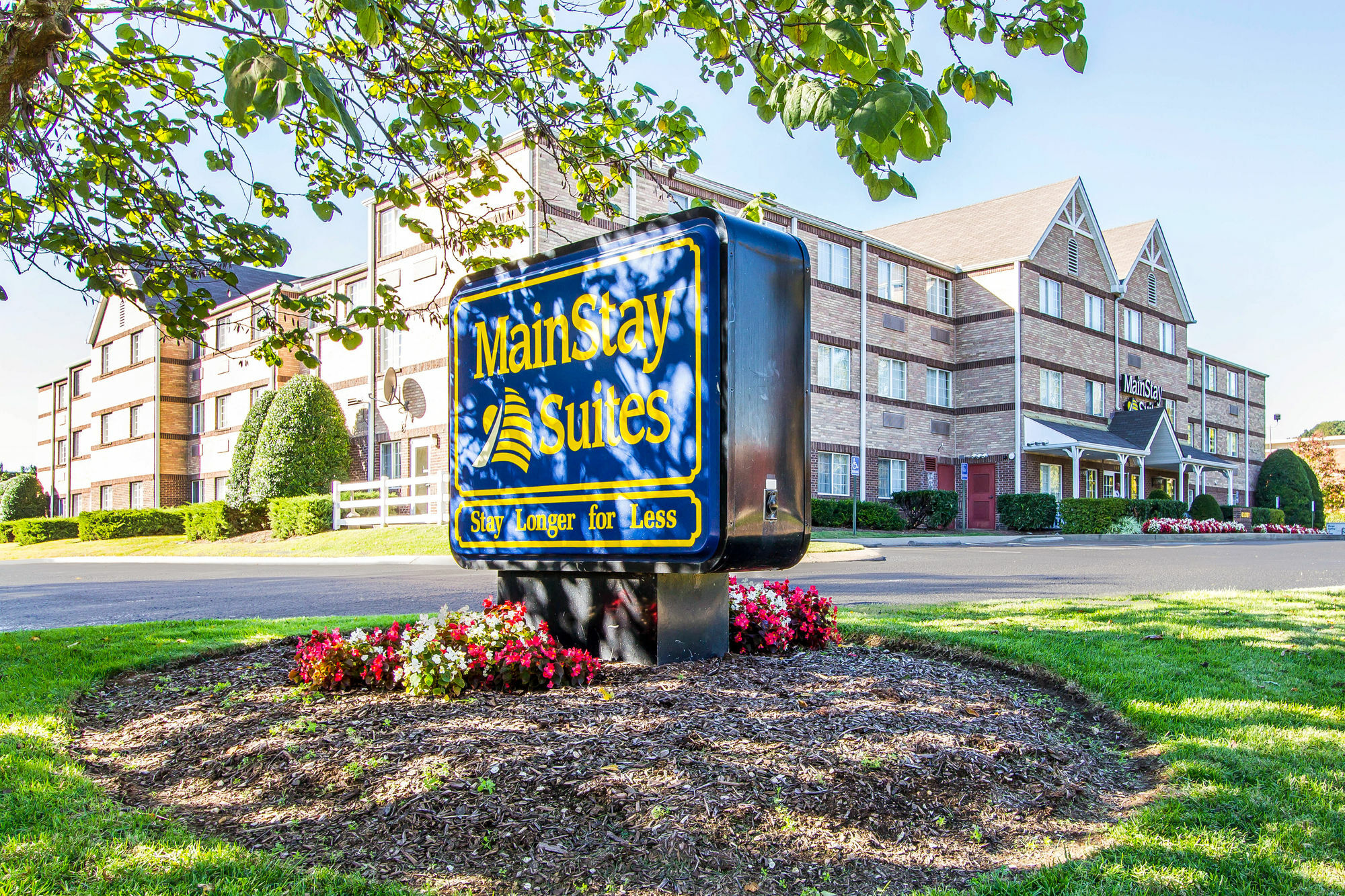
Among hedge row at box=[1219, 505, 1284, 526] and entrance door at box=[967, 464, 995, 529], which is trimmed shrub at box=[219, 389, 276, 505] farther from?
hedge row at box=[1219, 505, 1284, 526]

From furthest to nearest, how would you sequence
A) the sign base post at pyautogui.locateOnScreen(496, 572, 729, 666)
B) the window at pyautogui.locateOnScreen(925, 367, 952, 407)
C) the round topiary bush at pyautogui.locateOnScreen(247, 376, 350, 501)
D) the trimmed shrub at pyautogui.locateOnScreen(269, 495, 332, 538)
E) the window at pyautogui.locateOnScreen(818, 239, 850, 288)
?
the window at pyautogui.locateOnScreen(925, 367, 952, 407) → the window at pyautogui.locateOnScreen(818, 239, 850, 288) → the round topiary bush at pyautogui.locateOnScreen(247, 376, 350, 501) → the trimmed shrub at pyautogui.locateOnScreen(269, 495, 332, 538) → the sign base post at pyautogui.locateOnScreen(496, 572, 729, 666)

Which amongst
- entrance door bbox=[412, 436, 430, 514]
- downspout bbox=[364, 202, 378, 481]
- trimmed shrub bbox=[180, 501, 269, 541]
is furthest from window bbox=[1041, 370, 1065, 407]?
trimmed shrub bbox=[180, 501, 269, 541]

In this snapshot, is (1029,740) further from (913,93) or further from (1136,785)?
(913,93)

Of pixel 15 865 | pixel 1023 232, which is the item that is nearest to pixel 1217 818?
pixel 15 865

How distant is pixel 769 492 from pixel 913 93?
249 centimetres

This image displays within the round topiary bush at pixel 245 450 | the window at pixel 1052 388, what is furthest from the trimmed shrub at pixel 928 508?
the round topiary bush at pixel 245 450

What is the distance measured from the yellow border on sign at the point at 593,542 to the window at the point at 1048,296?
33.0m

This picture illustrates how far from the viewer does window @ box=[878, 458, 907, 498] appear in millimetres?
32031

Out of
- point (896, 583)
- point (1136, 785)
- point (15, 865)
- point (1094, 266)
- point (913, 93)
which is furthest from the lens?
point (1094, 266)

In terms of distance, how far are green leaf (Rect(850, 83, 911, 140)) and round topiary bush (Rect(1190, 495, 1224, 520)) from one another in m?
38.3

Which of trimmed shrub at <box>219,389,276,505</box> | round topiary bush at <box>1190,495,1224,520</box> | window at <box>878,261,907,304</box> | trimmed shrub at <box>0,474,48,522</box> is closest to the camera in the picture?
trimmed shrub at <box>219,389,276,505</box>

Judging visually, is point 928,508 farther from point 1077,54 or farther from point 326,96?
point 326,96

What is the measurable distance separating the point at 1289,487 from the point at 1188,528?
69.3ft

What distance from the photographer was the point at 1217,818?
3311mm
